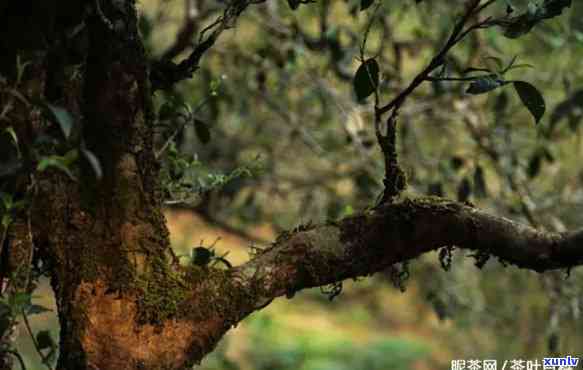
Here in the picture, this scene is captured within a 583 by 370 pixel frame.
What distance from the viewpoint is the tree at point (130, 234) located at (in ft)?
3.35

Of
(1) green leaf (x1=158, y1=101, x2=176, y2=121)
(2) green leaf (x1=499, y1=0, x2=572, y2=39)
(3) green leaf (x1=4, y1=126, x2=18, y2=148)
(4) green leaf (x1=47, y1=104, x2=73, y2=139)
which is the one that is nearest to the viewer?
(4) green leaf (x1=47, y1=104, x2=73, y2=139)

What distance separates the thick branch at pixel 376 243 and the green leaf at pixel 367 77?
160 millimetres

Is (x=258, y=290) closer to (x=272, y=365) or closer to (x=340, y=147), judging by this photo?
(x=340, y=147)

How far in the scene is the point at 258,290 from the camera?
1094mm

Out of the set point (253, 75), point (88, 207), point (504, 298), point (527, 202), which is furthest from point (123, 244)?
point (504, 298)

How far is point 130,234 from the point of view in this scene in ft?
3.46

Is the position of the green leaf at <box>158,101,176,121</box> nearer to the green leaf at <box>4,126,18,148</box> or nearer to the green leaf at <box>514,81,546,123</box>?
the green leaf at <box>4,126,18,148</box>

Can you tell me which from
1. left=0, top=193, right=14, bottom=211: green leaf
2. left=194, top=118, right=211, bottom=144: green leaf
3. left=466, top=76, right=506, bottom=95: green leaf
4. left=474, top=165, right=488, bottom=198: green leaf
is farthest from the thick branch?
left=474, top=165, right=488, bottom=198: green leaf

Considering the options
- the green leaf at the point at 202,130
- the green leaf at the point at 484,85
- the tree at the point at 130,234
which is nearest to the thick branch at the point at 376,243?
the tree at the point at 130,234

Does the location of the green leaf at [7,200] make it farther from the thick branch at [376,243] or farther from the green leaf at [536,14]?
the green leaf at [536,14]

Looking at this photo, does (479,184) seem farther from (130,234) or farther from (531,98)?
(130,234)

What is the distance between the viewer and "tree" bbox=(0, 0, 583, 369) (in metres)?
1.02

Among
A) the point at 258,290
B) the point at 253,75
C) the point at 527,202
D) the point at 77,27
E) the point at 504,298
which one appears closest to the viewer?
the point at 77,27

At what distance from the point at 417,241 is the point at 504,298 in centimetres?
356
